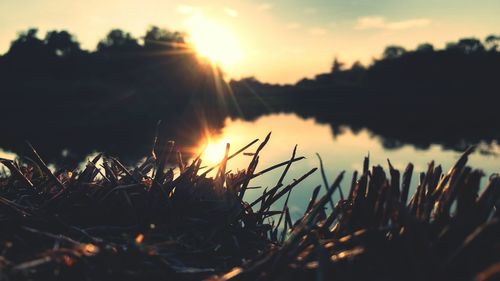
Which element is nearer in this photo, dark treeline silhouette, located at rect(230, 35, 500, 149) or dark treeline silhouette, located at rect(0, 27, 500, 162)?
dark treeline silhouette, located at rect(0, 27, 500, 162)

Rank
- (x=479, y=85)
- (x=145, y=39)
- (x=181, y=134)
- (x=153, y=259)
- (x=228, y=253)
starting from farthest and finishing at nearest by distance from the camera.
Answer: (x=145, y=39) < (x=479, y=85) < (x=181, y=134) < (x=228, y=253) < (x=153, y=259)

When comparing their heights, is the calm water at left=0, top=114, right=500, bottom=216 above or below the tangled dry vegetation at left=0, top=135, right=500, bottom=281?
below

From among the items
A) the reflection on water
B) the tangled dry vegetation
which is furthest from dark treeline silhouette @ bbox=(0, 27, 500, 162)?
the tangled dry vegetation

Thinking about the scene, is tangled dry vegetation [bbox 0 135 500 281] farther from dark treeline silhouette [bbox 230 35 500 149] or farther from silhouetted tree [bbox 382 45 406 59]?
silhouetted tree [bbox 382 45 406 59]

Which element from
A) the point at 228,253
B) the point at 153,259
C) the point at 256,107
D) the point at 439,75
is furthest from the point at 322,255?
the point at 256,107

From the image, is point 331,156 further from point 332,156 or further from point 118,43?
point 118,43

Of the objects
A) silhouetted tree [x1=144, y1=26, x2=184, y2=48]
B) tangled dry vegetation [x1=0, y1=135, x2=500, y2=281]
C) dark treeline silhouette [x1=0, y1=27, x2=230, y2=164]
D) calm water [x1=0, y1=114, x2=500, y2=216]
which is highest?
silhouetted tree [x1=144, y1=26, x2=184, y2=48]

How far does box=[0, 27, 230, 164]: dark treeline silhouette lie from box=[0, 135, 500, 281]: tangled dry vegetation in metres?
65.5

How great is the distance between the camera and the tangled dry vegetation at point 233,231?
101 cm

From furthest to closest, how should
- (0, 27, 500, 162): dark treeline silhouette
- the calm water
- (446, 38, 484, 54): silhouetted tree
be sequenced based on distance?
(446, 38, 484, 54): silhouetted tree → (0, 27, 500, 162): dark treeline silhouette → the calm water

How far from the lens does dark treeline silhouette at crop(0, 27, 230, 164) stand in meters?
76.5

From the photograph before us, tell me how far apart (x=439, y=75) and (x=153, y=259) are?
11089 centimetres

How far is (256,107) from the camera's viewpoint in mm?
119062

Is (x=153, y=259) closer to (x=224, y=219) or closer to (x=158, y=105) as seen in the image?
(x=224, y=219)
